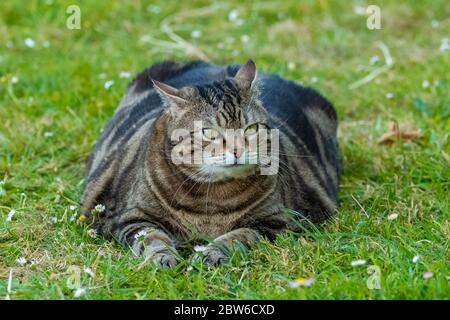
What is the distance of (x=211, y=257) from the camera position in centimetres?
348

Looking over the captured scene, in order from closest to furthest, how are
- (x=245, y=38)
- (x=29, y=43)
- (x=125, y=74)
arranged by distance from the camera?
1. (x=125, y=74)
2. (x=29, y=43)
3. (x=245, y=38)

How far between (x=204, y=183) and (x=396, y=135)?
5.59ft

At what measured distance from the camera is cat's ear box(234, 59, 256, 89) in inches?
145

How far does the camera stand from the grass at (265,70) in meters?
3.31

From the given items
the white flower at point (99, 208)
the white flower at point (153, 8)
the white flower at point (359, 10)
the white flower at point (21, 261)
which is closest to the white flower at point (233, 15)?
the white flower at point (153, 8)

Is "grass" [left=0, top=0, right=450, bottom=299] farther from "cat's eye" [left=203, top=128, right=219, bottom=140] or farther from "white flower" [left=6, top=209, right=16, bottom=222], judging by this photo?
"cat's eye" [left=203, top=128, right=219, bottom=140]

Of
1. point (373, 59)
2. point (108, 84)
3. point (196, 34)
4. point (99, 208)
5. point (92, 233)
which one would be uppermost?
point (196, 34)

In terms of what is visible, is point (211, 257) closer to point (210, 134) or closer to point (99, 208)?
point (210, 134)

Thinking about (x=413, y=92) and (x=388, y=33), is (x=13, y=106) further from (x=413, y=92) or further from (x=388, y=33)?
(x=388, y=33)

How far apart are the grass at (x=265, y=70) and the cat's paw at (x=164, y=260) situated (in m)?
0.05

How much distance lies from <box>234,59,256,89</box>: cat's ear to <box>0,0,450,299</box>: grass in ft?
2.26

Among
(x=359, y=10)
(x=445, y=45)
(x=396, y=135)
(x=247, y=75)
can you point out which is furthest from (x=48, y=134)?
(x=359, y=10)
